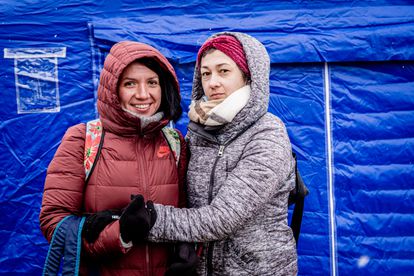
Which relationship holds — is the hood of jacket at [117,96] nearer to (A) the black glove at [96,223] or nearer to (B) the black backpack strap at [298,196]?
(A) the black glove at [96,223]

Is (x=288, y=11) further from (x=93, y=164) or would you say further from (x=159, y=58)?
(x=93, y=164)

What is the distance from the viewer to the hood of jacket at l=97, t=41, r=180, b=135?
1.55 m

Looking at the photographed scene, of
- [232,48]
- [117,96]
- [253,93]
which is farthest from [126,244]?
[232,48]

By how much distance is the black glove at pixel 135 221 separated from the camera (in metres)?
1.35

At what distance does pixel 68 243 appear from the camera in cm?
142

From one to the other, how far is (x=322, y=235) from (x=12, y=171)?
2.66 meters

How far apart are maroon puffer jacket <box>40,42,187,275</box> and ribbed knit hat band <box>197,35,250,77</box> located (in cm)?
31

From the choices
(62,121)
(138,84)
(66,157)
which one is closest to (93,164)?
(66,157)

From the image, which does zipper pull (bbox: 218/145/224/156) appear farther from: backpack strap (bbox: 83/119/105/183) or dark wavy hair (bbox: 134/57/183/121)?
backpack strap (bbox: 83/119/105/183)

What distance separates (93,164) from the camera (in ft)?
4.96

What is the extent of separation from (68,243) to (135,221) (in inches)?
11.7

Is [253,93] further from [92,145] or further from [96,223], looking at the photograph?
[96,223]

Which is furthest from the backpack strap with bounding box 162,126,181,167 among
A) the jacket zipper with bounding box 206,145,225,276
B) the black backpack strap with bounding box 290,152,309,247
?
the black backpack strap with bounding box 290,152,309,247

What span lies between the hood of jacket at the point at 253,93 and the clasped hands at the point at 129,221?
0.45 m
